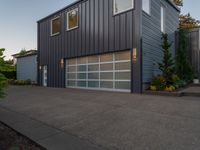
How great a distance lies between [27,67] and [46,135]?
18.3m

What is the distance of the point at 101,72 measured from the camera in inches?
435

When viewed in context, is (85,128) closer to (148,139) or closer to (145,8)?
(148,139)

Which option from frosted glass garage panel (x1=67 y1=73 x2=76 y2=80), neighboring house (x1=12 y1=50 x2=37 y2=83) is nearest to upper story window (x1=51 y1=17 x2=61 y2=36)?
frosted glass garage panel (x1=67 y1=73 x2=76 y2=80)

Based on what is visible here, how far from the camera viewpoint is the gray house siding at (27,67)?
63.3 feet

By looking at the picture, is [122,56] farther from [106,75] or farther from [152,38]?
[152,38]

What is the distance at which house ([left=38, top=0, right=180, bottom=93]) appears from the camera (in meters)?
9.27

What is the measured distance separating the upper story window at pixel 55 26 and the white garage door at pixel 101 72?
107 inches

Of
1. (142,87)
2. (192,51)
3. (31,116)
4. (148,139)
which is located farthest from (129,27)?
(148,139)

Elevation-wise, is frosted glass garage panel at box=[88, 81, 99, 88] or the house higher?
the house

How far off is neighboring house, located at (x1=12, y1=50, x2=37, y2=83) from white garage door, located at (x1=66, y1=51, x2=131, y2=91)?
23.2 feet

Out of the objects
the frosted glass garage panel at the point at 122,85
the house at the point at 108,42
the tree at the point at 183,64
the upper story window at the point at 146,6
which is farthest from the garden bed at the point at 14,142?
the tree at the point at 183,64

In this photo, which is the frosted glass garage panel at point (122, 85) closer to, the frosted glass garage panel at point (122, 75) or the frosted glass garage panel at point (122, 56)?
the frosted glass garage panel at point (122, 75)

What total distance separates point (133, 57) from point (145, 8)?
8.91ft

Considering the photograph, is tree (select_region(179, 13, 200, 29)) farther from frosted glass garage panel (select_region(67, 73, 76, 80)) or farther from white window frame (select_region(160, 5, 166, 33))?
frosted glass garage panel (select_region(67, 73, 76, 80))
